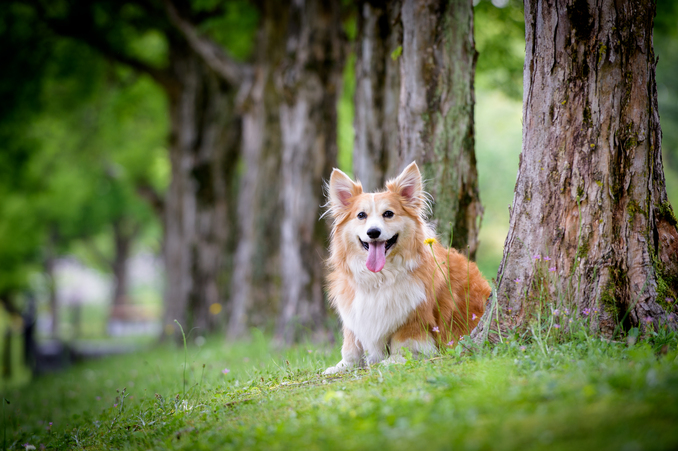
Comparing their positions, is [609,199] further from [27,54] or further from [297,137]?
[27,54]

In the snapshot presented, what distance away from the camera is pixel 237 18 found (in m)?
12.3

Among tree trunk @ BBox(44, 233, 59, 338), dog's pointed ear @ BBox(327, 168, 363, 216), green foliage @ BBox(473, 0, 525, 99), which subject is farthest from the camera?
tree trunk @ BBox(44, 233, 59, 338)

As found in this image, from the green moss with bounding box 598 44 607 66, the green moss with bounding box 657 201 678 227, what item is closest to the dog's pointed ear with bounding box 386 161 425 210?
the green moss with bounding box 598 44 607 66

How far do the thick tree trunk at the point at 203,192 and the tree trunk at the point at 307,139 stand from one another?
4.75 metres

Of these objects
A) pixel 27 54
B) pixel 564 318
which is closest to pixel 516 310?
Result: pixel 564 318

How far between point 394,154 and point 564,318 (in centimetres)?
342

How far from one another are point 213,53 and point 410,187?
313 inches

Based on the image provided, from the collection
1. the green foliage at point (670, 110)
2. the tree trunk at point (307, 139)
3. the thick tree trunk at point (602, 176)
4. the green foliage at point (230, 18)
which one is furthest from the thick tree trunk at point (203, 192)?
the green foliage at point (670, 110)

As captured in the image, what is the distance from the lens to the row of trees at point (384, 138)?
3871 mm

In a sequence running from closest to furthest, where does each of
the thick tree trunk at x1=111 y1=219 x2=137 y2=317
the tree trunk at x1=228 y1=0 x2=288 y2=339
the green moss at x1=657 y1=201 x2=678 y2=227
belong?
the green moss at x1=657 y1=201 x2=678 y2=227 → the tree trunk at x1=228 y1=0 x2=288 y2=339 → the thick tree trunk at x1=111 y1=219 x2=137 y2=317

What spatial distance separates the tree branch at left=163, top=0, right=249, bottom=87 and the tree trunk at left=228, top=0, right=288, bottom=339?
461mm

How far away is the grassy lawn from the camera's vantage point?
7.80 feet

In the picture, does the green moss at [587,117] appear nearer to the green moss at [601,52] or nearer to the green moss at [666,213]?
the green moss at [601,52]

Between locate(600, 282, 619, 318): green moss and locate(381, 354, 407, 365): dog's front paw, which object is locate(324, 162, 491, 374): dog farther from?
locate(600, 282, 619, 318): green moss
